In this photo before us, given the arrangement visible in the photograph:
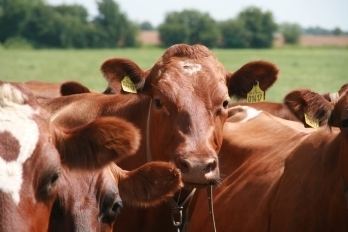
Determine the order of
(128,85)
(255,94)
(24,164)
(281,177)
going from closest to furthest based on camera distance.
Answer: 1. (24,164)
2. (281,177)
3. (128,85)
4. (255,94)

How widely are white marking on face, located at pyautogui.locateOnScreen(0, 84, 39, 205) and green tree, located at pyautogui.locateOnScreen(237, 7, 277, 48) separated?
86.5 meters

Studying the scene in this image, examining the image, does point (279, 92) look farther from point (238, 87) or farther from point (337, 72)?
point (238, 87)

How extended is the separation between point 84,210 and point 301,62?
56.9 metres

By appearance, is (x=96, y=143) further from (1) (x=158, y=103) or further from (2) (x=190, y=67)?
(2) (x=190, y=67)

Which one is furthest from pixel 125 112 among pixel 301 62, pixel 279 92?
pixel 301 62

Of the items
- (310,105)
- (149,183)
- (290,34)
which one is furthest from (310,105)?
(290,34)

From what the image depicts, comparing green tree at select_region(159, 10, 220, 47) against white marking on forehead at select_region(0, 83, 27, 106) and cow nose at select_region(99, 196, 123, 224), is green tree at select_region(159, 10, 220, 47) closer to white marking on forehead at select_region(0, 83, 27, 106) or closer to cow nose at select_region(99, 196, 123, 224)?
cow nose at select_region(99, 196, 123, 224)

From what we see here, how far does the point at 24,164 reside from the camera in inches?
125

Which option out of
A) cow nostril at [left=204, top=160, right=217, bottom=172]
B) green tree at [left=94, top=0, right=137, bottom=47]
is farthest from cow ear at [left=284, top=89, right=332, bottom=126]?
green tree at [left=94, top=0, right=137, bottom=47]

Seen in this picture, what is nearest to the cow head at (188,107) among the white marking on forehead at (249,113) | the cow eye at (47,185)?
the cow eye at (47,185)

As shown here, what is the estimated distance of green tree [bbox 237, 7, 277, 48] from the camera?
3531 inches

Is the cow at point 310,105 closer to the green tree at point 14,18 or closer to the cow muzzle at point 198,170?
the cow muzzle at point 198,170

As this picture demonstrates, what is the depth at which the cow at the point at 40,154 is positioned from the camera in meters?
3.10

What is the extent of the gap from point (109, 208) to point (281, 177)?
183cm
